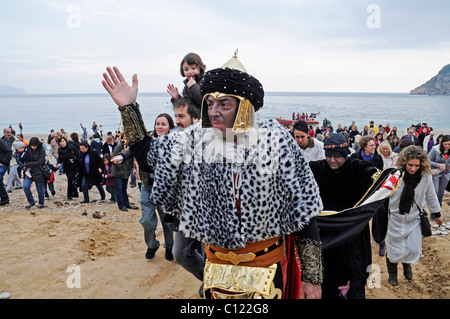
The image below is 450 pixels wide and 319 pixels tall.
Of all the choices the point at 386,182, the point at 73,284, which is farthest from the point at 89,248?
the point at 386,182

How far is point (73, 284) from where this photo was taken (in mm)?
4625

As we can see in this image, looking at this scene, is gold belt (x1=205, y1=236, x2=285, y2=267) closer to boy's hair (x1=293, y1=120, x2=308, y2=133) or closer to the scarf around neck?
the scarf around neck

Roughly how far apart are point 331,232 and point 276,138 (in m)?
1.58

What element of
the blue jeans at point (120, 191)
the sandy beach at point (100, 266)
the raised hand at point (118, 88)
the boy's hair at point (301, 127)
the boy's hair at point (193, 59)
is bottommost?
the sandy beach at point (100, 266)

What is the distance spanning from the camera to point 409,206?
4598mm

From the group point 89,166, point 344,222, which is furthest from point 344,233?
point 89,166

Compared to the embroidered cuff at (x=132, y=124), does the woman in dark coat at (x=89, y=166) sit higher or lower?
lower

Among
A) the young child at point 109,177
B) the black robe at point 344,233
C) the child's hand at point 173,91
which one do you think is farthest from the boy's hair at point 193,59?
the young child at point 109,177

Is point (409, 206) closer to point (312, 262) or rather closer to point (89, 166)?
point (312, 262)

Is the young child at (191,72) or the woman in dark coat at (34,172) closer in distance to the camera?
the young child at (191,72)

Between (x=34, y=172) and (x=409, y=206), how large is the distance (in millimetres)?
9673

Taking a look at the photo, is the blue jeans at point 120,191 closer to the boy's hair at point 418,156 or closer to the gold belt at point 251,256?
the boy's hair at point 418,156

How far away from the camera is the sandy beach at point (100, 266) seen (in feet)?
14.8
